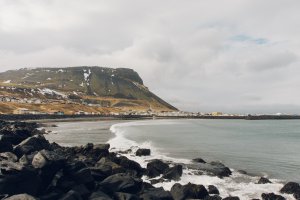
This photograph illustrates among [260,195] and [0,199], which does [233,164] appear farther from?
[0,199]

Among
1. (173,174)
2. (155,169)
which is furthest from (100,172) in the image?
(173,174)

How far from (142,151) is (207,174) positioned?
13.6 meters

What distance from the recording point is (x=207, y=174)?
36.8 metres

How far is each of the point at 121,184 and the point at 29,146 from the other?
11.7 metres

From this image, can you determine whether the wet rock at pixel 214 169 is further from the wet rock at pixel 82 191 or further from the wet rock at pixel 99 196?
the wet rock at pixel 82 191

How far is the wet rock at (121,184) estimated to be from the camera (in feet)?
79.4

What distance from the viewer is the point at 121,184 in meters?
24.6

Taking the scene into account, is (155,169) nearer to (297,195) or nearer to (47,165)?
(297,195)

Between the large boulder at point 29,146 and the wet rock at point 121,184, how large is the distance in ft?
30.5

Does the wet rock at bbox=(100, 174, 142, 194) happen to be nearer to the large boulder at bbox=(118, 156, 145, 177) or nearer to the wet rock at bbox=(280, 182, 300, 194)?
the large boulder at bbox=(118, 156, 145, 177)

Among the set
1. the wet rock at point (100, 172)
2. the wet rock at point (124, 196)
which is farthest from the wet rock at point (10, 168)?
the wet rock at point (100, 172)

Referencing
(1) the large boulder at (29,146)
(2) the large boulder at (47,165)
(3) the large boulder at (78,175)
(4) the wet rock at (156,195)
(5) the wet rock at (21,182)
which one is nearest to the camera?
(5) the wet rock at (21,182)

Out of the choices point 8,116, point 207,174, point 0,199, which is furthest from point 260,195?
point 8,116

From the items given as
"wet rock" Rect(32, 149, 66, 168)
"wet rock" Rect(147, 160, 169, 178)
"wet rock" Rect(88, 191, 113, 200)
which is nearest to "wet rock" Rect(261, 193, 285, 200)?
"wet rock" Rect(147, 160, 169, 178)
